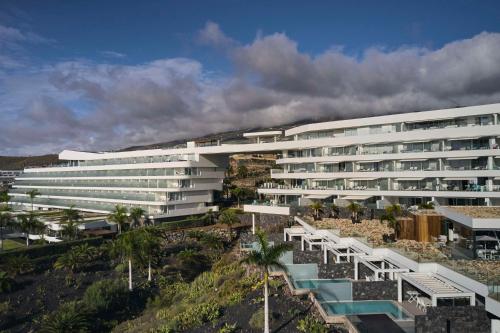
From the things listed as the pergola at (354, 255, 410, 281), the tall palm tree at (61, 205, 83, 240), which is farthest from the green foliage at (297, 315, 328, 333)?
the tall palm tree at (61, 205, 83, 240)

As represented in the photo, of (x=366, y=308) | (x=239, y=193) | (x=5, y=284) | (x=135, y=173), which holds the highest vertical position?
(x=135, y=173)

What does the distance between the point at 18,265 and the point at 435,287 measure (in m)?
37.7

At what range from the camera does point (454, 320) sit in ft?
57.1

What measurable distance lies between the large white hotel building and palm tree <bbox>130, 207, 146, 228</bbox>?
2.68m

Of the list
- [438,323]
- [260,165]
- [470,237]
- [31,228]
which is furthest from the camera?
[260,165]

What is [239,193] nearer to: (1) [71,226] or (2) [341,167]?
(2) [341,167]

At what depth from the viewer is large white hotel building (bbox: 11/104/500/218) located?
42094 millimetres

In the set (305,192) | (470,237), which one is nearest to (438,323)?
(470,237)

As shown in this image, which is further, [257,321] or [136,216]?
[136,216]

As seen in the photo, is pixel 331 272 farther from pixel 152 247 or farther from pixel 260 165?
pixel 260 165

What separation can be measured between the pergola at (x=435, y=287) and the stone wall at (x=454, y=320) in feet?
1.79

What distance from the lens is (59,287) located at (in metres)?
38.2

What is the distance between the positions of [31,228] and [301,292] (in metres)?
42.6

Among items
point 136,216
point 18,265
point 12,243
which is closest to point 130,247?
point 18,265
